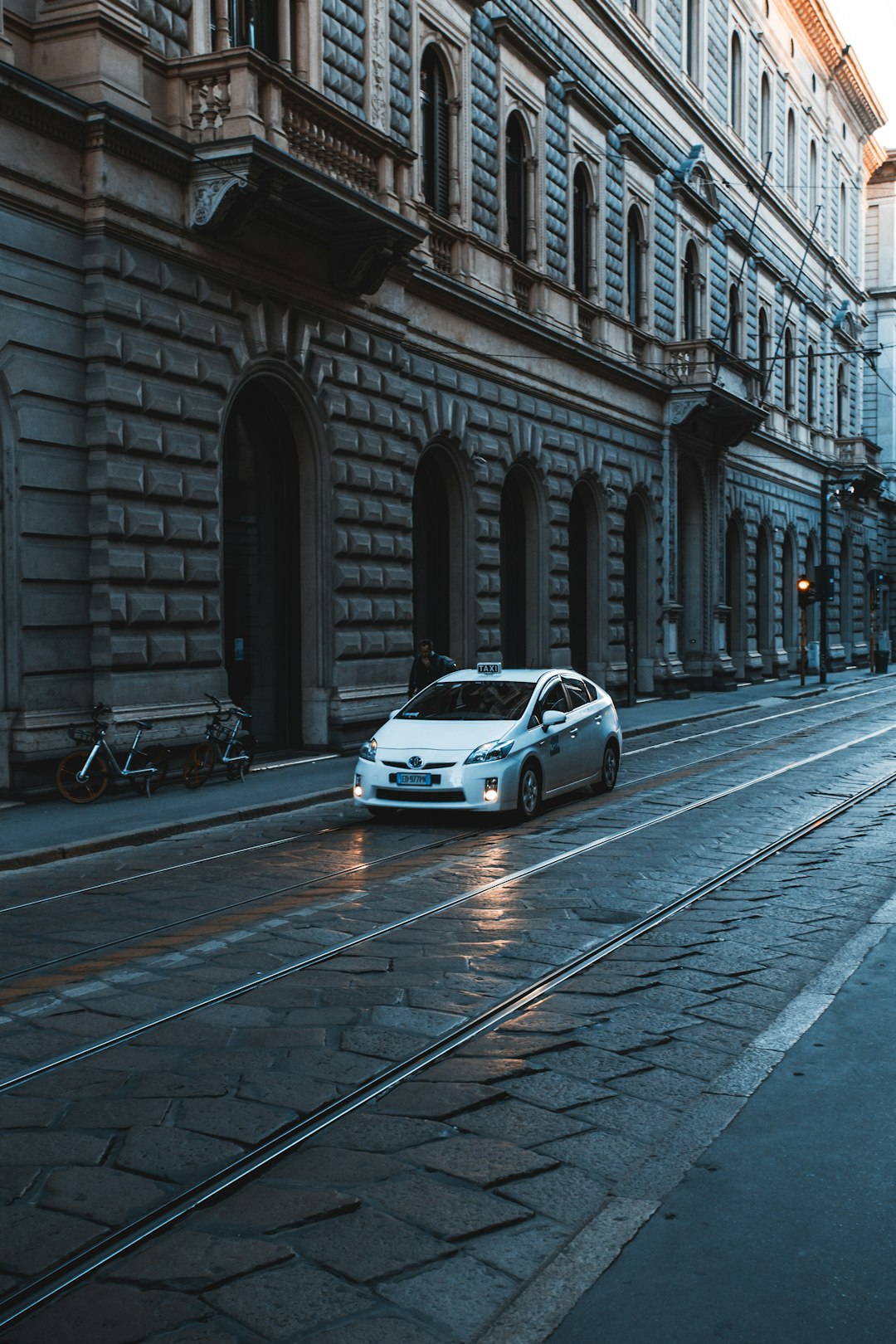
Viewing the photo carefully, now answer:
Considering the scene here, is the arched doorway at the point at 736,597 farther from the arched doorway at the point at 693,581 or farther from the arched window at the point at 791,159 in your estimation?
the arched window at the point at 791,159

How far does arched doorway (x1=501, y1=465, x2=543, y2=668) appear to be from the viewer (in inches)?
1003

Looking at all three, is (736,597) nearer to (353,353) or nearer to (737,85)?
(737,85)

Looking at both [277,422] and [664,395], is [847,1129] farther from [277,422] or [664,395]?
[664,395]

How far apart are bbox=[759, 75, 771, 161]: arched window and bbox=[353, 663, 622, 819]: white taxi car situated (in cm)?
3092

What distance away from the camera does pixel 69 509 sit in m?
14.4

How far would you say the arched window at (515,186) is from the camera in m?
24.7

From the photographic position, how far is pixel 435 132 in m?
21.8

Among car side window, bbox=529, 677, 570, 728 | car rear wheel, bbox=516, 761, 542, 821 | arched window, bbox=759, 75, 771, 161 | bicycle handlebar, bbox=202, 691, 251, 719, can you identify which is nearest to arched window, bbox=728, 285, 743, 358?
arched window, bbox=759, 75, 771, 161

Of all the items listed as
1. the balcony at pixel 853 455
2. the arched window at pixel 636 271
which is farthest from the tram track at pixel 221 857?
the balcony at pixel 853 455

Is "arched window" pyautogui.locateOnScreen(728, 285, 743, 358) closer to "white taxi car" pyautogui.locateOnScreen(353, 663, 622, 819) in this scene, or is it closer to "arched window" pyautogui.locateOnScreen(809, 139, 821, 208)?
"arched window" pyautogui.locateOnScreen(809, 139, 821, 208)

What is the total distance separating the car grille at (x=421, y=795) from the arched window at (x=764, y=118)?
110ft

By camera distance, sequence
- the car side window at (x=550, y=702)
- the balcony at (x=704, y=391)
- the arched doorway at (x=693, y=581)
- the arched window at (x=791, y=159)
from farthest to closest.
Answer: the arched window at (x=791, y=159), the arched doorway at (x=693, y=581), the balcony at (x=704, y=391), the car side window at (x=550, y=702)

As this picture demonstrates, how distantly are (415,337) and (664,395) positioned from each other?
12088 mm

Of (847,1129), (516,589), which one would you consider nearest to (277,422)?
(516,589)
